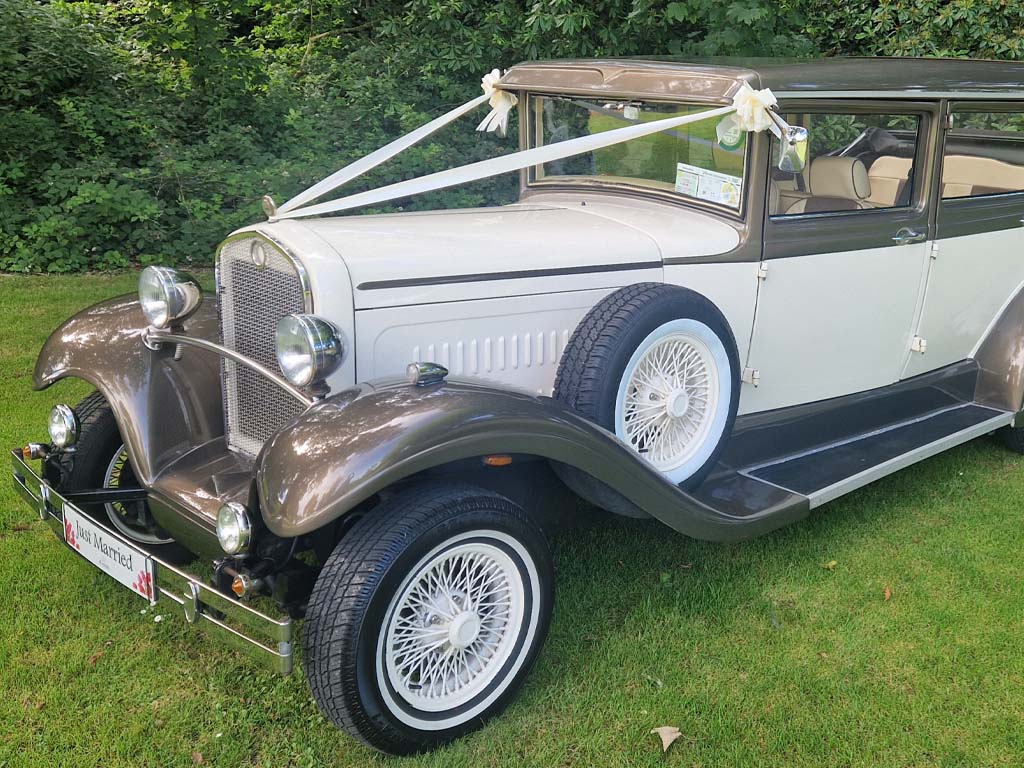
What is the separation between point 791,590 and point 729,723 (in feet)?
Answer: 2.79

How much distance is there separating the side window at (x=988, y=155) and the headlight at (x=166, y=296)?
3.33m

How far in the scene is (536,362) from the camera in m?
3.32

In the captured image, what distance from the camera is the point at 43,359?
3453 mm

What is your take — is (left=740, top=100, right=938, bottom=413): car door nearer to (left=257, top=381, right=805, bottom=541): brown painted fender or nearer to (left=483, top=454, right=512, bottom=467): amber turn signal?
(left=257, top=381, right=805, bottom=541): brown painted fender

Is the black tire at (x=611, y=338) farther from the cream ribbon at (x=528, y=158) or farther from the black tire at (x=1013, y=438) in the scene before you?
the black tire at (x=1013, y=438)

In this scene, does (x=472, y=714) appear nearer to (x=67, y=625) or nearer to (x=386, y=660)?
(x=386, y=660)

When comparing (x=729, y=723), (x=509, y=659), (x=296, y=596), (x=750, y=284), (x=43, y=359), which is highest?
(x=750, y=284)

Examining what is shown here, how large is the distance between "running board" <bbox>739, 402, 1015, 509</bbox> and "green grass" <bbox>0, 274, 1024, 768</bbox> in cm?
33

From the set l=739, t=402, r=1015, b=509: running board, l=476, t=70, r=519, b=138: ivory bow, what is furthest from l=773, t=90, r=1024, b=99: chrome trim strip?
l=739, t=402, r=1015, b=509: running board

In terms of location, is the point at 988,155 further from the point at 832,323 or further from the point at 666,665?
the point at 666,665

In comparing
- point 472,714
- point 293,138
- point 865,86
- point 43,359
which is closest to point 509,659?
point 472,714

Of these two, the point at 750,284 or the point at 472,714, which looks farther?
the point at 750,284

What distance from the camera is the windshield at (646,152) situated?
11.7ft

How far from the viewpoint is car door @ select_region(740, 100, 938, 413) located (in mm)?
3678
